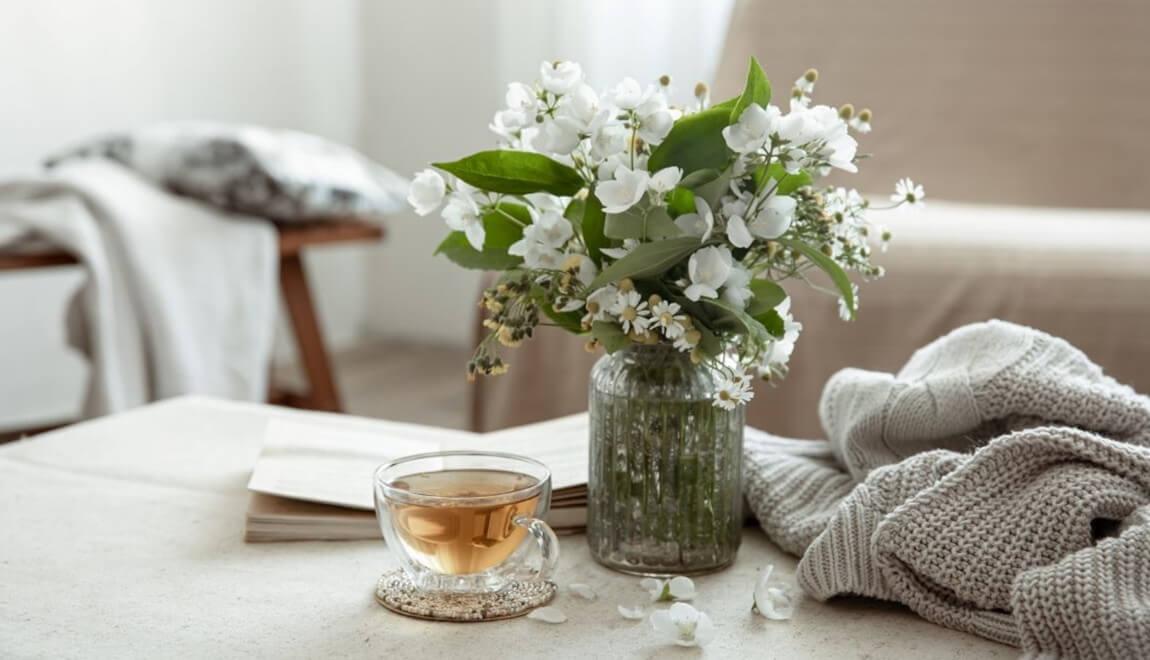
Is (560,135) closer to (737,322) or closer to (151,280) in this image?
(737,322)

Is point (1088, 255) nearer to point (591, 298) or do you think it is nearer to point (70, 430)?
point (591, 298)

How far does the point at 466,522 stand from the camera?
0.74 metres

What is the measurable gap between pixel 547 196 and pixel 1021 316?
851mm

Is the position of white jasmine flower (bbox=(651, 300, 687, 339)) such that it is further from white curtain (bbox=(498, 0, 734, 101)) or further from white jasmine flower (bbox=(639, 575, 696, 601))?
white curtain (bbox=(498, 0, 734, 101))

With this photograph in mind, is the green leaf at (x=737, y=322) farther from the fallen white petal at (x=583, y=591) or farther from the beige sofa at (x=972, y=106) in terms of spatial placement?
the beige sofa at (x=972, y=106)

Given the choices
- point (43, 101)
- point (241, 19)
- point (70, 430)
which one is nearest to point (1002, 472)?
point (70, 430)

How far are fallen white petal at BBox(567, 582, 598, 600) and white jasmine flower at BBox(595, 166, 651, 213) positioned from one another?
222 mm

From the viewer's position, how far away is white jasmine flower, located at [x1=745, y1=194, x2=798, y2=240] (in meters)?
0.73

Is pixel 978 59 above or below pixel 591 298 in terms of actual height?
above

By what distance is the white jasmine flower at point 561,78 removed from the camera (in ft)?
2.43

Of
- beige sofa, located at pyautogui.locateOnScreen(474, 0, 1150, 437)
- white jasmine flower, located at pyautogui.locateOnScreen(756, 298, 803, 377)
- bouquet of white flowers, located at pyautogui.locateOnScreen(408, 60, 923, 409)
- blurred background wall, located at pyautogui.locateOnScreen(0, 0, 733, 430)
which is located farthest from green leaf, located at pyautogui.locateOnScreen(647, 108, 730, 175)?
blurred background wall, located at pyautogui.locateOnScreen(0, 0, 733, 430)

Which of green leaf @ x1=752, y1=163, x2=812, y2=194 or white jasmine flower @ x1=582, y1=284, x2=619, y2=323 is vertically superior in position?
green leaf @ x1=752, y1=163, x2=812, y2=194

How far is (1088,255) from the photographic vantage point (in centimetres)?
150

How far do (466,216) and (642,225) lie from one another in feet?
0.37
